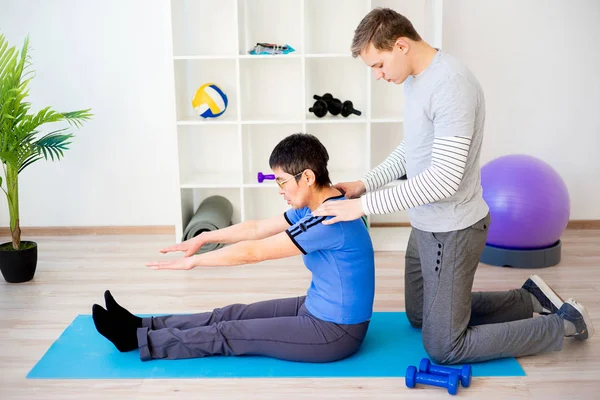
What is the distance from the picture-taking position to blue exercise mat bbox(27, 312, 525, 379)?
269cm

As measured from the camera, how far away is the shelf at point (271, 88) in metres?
4.64

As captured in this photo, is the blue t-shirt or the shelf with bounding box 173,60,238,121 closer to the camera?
the blue t-shirt

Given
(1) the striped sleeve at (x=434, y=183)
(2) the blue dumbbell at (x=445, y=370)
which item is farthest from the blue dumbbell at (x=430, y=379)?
(1) the striped sleeve at (x=434, y=183)

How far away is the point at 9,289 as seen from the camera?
147 inches

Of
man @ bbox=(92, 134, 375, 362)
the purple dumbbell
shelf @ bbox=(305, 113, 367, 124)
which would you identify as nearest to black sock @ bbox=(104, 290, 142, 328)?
man @ bbox=(92, 134, 375, 362)

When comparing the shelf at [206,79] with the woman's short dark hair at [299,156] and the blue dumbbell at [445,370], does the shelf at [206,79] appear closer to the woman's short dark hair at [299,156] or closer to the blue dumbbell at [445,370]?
the woman's short dark hair at [299,156]

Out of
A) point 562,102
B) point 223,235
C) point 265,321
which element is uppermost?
point 562,102

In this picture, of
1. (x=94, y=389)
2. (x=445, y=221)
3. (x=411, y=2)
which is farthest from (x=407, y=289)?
(x=411, y=2)

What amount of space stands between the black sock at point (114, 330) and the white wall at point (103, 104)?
1.70 m

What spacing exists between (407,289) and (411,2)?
7.10ft

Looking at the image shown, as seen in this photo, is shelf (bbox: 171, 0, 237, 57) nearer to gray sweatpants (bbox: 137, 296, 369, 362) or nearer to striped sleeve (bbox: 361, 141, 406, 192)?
striped sleeve (bbox: 361, 141, 406, 192)

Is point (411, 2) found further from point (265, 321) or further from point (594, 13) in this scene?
point (265, 321)

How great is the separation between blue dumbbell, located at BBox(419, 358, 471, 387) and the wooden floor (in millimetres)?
39

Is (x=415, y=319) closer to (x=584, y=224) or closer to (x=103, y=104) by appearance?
(x=584, y=224)
